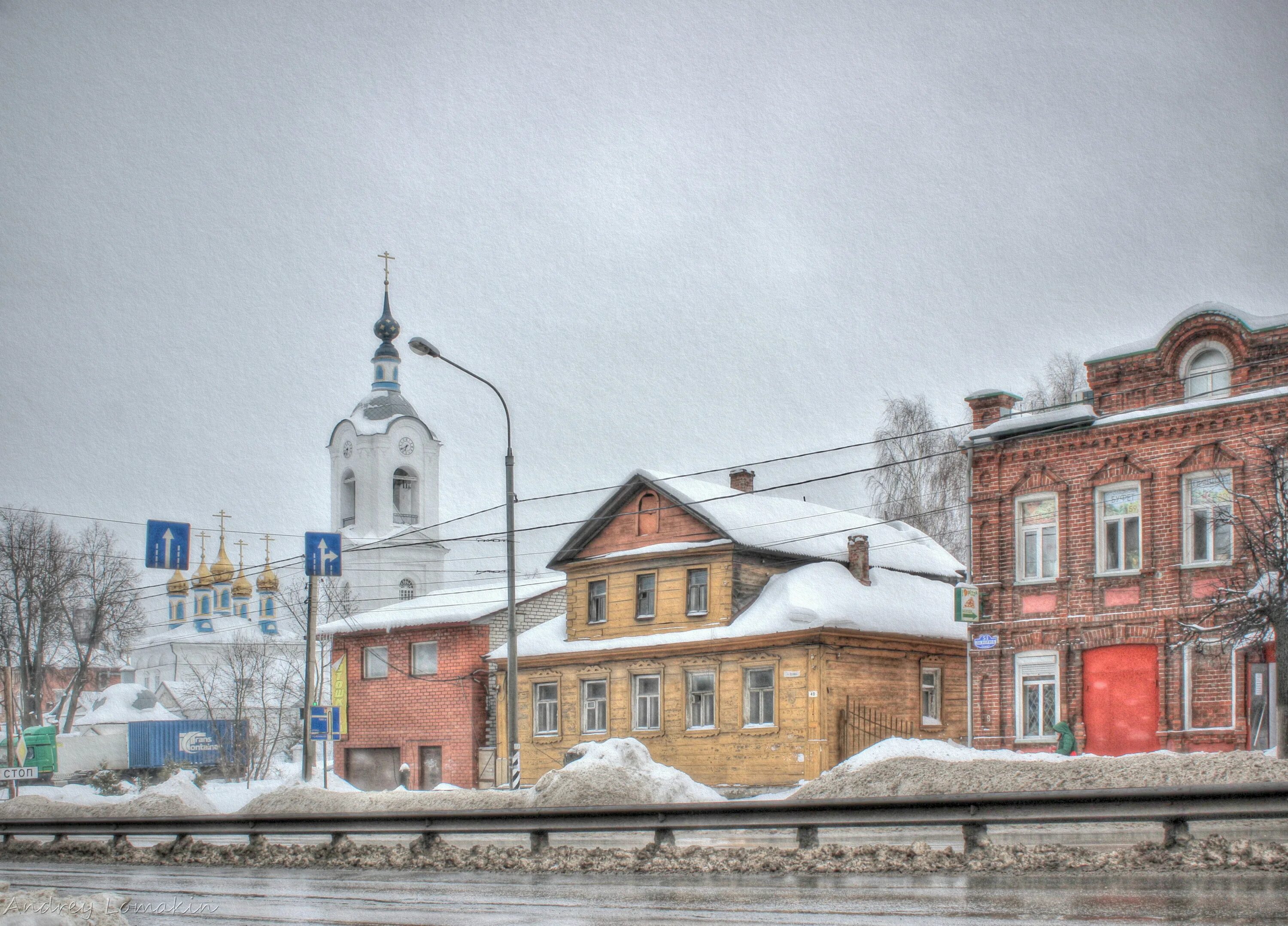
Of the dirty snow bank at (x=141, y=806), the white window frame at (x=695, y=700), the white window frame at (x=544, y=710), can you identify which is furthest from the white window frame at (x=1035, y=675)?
the dirty snow bank at (x=141, y=806)

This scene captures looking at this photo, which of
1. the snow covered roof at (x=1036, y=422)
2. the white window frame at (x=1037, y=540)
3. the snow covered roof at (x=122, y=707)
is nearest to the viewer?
the snow covered roof at (x=1036, y=422)

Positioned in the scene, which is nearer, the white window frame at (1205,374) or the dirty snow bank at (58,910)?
the dirty snow bank at (58,910)

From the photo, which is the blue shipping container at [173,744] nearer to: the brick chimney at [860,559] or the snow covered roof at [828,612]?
the snow covered roof at [828,612]

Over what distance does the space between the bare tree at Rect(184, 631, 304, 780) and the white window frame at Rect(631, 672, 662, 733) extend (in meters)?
20.0

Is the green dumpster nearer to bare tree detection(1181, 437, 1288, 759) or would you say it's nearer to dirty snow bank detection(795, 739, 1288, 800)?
dirty snow bank detection(795, 739, 1288, 800)

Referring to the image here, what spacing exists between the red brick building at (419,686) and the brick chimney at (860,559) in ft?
35.5

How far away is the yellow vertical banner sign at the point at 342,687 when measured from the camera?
44.2m

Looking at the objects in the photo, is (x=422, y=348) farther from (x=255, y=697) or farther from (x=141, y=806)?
(x=255, y=697)

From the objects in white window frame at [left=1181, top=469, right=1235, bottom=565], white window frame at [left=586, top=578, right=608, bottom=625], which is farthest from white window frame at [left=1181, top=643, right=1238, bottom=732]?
white window frame at [left=586, top=578, right=608, bottom=625]

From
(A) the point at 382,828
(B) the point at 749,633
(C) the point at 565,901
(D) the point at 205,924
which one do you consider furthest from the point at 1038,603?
(D) the point at 205,924

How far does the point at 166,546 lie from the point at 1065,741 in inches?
778

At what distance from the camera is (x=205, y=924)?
11.1m

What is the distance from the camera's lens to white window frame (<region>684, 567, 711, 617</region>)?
36.2 meters

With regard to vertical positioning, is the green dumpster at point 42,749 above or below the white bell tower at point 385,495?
below
